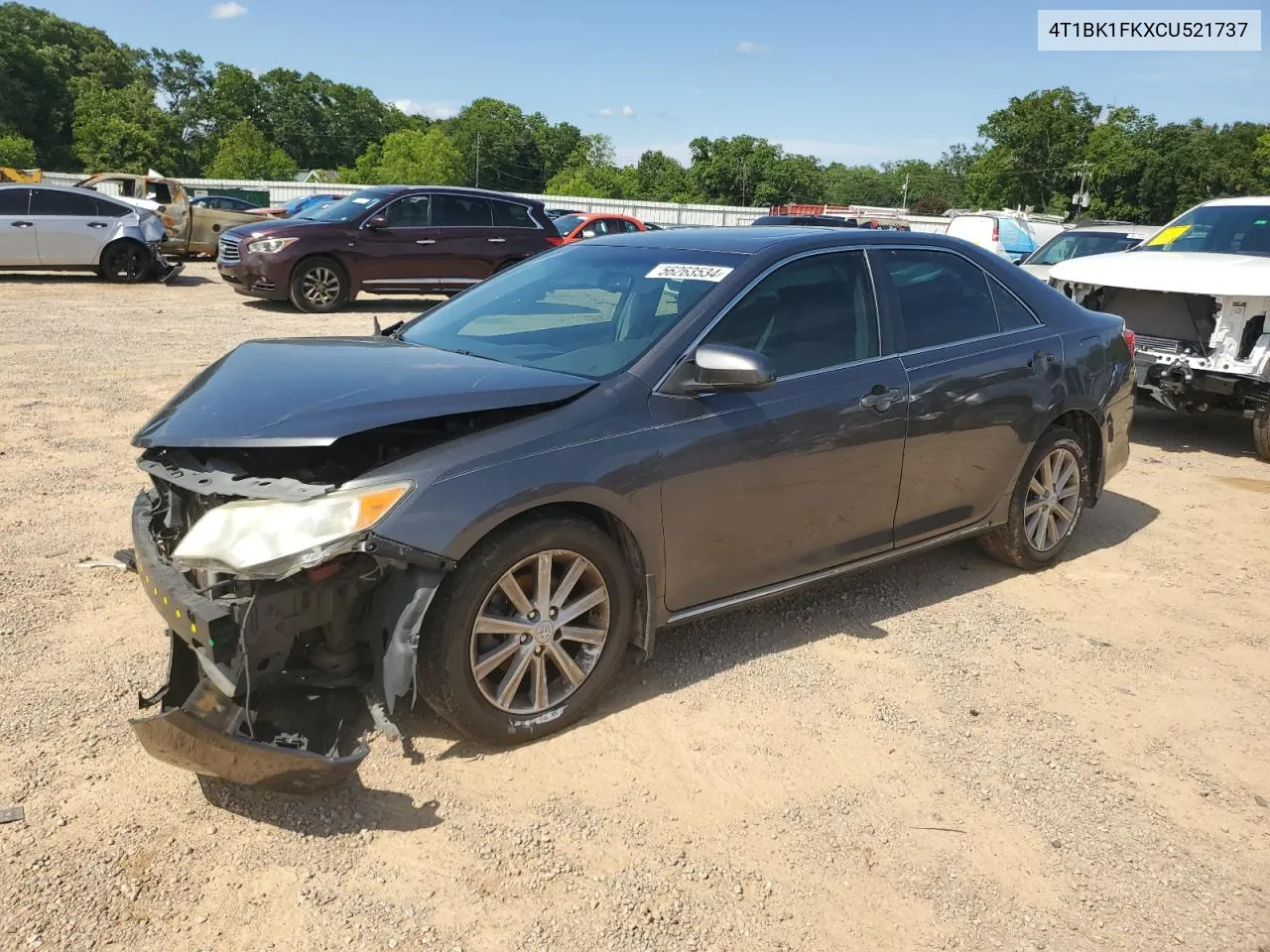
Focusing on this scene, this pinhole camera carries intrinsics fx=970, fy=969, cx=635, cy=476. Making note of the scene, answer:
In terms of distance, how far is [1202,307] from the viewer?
312 inches

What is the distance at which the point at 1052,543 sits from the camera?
513cm

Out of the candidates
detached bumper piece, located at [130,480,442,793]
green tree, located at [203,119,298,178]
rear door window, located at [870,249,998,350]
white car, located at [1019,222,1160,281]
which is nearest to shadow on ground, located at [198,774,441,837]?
detached bumper piece, located at [130,480,442,793]

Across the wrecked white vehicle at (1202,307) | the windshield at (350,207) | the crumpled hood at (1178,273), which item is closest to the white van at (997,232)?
the wrecked white vehicle at (1202,307)

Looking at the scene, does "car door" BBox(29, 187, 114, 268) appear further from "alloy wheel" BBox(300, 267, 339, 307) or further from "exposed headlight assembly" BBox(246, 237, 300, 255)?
"alloy wheel" BBox(300, 267, 339, 307)

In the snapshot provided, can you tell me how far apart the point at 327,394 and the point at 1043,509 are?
3.68 metres

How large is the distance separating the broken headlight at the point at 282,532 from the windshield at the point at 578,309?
3.29 feet

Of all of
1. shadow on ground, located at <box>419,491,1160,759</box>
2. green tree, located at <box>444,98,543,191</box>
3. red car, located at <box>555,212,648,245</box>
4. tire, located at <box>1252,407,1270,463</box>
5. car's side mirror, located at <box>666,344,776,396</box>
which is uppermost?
green tree, located at <box>444,98,543,191</box>

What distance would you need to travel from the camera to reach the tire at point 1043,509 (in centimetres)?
487

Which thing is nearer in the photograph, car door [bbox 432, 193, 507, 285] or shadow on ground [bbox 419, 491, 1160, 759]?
shadow on ground [bbox 419, 491, 1160, 759]

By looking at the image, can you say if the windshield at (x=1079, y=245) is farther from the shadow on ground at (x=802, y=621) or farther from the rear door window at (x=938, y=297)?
the rear door window at (x=938, y=297)

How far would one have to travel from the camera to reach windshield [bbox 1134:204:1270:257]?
858 cm

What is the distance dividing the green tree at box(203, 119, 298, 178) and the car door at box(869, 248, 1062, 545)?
79.9 metres

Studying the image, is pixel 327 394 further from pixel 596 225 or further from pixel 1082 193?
pixel 1082 193

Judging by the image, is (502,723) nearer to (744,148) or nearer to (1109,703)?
(1109,703)
